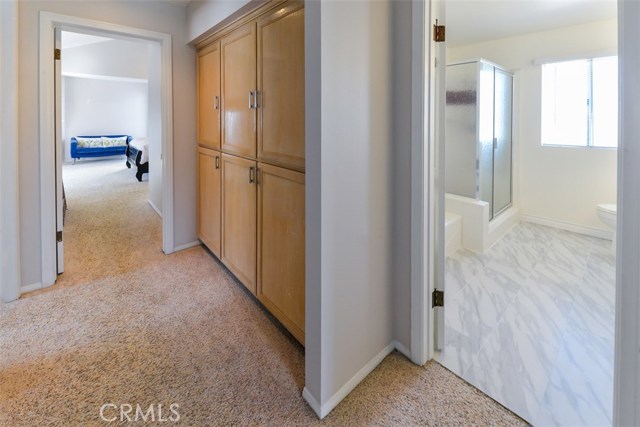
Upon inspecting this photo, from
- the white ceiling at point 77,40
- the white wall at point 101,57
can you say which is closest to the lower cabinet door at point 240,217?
the white ceiling at point 77,40

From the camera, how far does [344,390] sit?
1.56 metres

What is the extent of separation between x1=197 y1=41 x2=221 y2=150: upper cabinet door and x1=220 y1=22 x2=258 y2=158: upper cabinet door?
0.15m

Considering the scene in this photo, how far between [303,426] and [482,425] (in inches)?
27.4

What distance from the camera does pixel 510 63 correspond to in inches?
165

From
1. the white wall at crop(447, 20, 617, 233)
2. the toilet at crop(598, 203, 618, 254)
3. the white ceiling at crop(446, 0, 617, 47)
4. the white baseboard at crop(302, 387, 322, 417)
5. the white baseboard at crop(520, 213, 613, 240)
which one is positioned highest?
the white ceiling at crop(446, 0, 617, 47)

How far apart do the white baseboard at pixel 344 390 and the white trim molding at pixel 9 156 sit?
2166 millimetres

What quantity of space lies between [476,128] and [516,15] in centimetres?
110

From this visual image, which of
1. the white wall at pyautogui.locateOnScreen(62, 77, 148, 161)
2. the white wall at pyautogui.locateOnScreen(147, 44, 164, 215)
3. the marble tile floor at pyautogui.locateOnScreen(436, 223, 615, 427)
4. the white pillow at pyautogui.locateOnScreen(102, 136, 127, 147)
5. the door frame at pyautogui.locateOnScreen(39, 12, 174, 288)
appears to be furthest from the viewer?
the white pillow at pyautogui.locateOnScreen(102, 136, 127, 147)

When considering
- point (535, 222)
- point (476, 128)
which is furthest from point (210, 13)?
point (535, 222)

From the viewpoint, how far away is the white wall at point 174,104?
2.37 m

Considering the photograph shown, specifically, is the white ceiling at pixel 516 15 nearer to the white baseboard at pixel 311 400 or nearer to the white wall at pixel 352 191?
the white wall at pixel 352 191

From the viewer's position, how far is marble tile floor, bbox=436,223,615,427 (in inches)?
60.0

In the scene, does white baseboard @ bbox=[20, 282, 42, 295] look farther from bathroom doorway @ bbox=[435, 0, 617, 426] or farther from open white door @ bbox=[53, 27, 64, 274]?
bathroom doorway @ bbox=[435, 0, 617, 426]

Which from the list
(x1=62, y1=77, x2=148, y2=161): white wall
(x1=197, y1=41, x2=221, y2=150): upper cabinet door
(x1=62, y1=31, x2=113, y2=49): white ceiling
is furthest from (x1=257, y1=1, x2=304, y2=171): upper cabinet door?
(x1=62, y1=77, x2=148, y2=161): white wall
